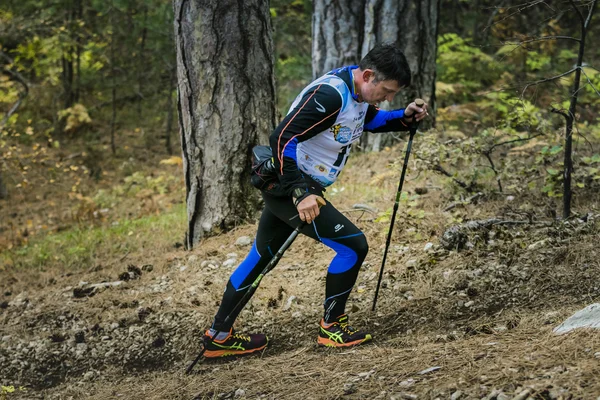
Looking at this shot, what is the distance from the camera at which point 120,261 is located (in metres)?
7.03

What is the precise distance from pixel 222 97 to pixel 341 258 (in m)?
2.69

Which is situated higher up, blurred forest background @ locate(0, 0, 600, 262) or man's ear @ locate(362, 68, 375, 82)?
man's ear @ locate(362, 68, 375, 82)

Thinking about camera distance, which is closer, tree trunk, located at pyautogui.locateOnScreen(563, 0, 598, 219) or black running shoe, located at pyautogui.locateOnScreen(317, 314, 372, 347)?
black running shoe, located at pyautogui.locateOnScreen(317, 314, 372, 347)

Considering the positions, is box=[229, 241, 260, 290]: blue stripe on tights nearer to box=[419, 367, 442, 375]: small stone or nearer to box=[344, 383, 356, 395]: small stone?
box=[344, 383, 356, 395]: small stone

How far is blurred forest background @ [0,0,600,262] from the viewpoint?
32.7 ft

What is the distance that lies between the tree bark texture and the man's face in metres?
5.03

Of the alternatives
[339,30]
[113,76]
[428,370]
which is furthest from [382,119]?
[113,76]

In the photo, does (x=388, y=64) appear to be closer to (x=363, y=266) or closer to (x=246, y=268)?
(x=246, y=268)

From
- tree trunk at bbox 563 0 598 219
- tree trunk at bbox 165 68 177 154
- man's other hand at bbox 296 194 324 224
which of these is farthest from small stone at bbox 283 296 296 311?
tree trunk at bbox 165 68 177 154

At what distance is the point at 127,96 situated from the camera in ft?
47.8

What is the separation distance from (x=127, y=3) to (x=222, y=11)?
5459mm

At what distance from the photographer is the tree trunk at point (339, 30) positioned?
9234 millimetres

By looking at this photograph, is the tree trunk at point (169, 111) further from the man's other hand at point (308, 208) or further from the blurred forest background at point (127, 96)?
the man's other hand at point (308, 208)

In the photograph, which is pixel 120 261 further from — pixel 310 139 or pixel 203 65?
pixel 310 139
